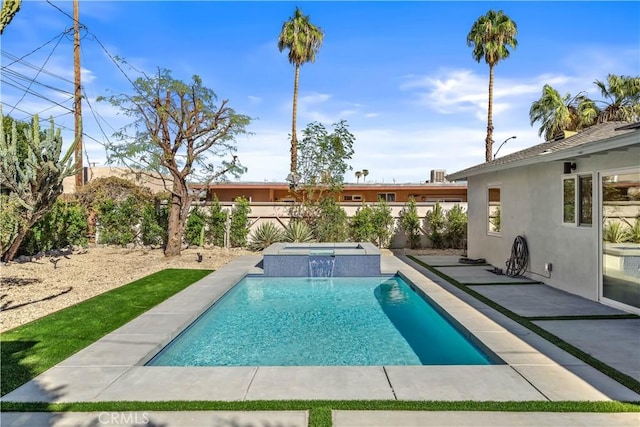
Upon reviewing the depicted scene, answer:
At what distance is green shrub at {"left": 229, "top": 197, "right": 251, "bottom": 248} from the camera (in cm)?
1592

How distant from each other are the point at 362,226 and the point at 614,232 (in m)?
9.74

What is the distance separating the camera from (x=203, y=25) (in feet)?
47.4

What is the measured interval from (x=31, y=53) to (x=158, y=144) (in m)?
7.13

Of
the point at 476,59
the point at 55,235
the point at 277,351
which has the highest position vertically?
the point at 476,59

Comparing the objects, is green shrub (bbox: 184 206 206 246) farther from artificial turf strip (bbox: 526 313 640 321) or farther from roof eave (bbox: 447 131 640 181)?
artificial turf strip (bbox: 526 313 640 321)

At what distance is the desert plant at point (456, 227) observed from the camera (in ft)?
52.9

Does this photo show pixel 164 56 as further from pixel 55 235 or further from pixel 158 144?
pixel 55 235

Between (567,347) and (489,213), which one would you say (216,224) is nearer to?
A: (489,213)

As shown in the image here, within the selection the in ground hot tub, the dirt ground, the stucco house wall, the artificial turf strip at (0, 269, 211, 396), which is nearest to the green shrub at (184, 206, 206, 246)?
the dirt ground

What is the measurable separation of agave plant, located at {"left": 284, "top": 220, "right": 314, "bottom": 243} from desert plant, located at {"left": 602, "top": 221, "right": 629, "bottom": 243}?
32.7 ft

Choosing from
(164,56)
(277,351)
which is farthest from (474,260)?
(164,56)

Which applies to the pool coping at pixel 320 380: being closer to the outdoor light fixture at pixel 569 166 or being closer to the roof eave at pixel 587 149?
the roof eave at pixel 587 149

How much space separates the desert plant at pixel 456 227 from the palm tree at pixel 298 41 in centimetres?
854

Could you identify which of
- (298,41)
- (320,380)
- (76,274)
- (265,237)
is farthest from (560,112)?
(76,274)
